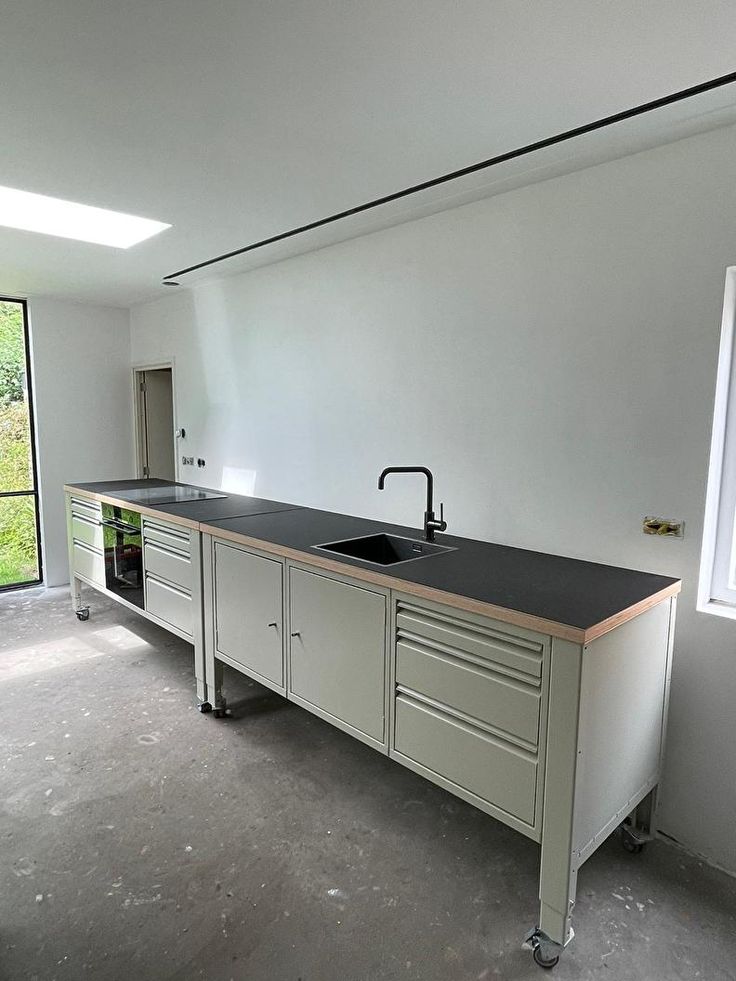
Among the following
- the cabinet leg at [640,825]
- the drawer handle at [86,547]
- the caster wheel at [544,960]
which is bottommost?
the caster wheel at [544,960]

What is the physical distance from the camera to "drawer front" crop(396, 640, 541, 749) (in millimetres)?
1710

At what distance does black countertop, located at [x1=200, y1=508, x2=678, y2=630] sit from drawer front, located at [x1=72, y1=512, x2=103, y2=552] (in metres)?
1.52

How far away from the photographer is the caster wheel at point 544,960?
5.38ft

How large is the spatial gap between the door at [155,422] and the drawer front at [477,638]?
3980mm

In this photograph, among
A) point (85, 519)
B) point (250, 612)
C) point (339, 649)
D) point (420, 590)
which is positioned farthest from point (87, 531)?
point (420, 590)

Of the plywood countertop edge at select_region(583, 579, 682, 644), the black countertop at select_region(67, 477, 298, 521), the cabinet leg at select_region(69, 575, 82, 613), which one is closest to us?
the plywood countertop edge at select_region(583, 579, 682, 644)

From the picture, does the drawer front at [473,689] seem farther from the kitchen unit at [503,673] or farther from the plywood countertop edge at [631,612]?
the plywood countertop edge at [631,612]

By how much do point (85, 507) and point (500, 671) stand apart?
345 centimetres

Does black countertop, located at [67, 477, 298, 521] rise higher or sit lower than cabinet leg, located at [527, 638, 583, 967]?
higher

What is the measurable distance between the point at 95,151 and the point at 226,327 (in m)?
2.06

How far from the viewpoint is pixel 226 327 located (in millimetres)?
4246

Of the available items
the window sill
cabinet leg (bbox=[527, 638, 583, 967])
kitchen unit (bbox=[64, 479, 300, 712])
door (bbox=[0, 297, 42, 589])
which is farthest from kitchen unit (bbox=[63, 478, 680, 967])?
door (bbox=[0, 297, 42, 589])

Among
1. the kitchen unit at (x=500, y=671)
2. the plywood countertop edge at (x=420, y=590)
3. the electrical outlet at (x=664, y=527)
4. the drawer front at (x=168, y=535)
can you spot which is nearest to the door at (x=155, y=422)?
the drawer front at (x=168, y=535)

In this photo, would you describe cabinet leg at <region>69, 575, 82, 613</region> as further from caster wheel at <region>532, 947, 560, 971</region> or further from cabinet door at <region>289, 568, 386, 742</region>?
caster wheel at <region>532, 947, 560, 971</region>
